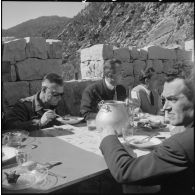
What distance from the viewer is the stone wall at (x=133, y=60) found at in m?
5.31

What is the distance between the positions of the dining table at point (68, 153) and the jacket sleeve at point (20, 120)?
0.25ft

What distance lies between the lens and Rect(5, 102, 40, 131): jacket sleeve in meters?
2.45

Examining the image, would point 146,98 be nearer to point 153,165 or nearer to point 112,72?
point 112,72

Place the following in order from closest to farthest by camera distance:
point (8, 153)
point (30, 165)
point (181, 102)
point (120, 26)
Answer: point (181, 102)
point (30, 165)
point (8, 153)
point (120, 26)

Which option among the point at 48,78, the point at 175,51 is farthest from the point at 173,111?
the point at 175,51

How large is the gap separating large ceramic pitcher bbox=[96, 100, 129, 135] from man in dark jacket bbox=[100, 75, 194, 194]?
0.57 m

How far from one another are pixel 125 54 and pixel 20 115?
11.4 feet

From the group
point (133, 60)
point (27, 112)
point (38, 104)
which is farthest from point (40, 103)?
point (133, 60)

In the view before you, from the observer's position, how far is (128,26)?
14484 millimetres

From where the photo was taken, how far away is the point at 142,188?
1.51 metres

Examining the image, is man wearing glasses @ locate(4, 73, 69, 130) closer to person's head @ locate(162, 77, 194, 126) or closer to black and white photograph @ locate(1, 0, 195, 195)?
black and white photograph @ locate(1, 0, 195, 195)

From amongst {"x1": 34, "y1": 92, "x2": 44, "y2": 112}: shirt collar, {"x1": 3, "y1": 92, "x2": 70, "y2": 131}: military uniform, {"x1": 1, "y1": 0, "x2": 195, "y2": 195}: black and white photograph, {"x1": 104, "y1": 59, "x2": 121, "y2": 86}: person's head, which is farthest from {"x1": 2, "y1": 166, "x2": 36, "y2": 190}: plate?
{"x1": 104, "y1": 59, "x2": 121, "y2": 86}: person's head

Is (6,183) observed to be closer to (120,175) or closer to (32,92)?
(120,175)

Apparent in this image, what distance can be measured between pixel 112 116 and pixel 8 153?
2.42 feet
